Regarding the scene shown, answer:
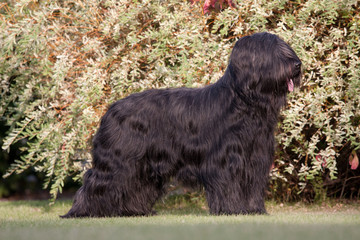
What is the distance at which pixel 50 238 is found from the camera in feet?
13.2

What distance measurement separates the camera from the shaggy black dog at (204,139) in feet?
17.7

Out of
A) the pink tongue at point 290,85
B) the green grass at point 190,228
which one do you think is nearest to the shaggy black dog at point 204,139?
the pink tongue at point 290,85

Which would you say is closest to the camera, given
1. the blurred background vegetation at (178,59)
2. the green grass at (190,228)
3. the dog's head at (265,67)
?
the green grass at (190,228)

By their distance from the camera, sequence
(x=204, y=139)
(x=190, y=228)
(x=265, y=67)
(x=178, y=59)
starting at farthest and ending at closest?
(x=178, y=59) → (x=204, y=139) → (x=265, y=67) → (x=190, y=228)

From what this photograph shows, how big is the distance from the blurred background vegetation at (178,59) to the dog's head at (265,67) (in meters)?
1.27

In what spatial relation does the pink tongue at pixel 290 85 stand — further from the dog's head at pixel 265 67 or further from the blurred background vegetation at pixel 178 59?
the blurred background vegetation at pixel 178 59

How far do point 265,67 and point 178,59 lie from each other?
208 centimetres

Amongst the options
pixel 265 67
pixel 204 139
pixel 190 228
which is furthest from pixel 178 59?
pixel 190 228

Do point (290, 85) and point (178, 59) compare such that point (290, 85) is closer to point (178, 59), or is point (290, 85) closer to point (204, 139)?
point (204, 139)

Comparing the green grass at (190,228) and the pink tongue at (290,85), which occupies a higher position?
the pink tongue at (290,85)

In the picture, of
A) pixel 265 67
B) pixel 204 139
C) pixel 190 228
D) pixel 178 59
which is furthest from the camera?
pixel 178 59

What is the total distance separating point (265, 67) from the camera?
5.34m

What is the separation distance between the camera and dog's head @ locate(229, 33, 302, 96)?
17.5ft

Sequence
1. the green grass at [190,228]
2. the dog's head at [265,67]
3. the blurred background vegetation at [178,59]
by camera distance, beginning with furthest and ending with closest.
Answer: the blurred background vegetation at [178,59] < the dog's head at [265,67] < the green grass at [190,228]
